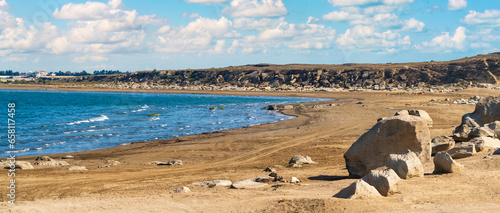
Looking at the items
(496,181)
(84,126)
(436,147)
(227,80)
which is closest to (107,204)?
(496,181)

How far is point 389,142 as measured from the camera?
13602 mm

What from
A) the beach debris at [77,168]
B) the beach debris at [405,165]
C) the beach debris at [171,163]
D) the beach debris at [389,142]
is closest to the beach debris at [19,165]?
the beach debris at [77,168]

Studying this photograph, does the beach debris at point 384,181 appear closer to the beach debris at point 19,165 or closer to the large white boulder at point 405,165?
the large white boulder at point 405,165

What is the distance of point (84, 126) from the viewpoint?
39344mm

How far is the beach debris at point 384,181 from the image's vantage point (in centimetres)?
1060

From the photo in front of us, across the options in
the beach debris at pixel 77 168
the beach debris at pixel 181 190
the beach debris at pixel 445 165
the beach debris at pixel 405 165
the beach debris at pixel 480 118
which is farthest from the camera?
the beach debris at pixel 480 118

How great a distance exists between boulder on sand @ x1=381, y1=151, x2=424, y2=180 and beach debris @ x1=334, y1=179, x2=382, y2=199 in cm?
201

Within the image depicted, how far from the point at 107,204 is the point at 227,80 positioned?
123 m

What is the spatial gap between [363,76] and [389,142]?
95219 mm

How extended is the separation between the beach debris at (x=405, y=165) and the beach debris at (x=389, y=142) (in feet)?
4.07

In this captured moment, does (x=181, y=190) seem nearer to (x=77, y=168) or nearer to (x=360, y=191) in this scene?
(x=360, y=191)

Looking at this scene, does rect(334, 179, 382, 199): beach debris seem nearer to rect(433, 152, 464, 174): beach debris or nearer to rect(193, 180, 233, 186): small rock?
rect(433, 152, 464, 174): beach debris

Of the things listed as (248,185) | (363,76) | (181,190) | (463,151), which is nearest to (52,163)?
(181,190)

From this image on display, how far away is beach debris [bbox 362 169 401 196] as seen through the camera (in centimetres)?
1060
